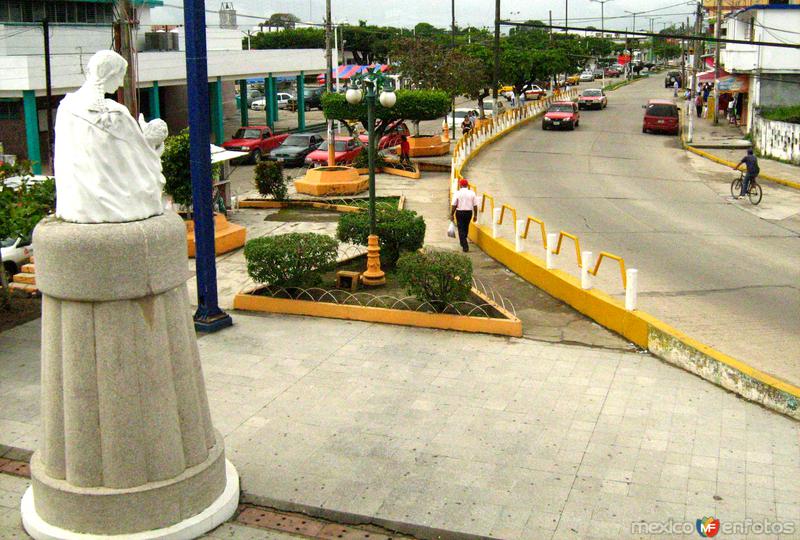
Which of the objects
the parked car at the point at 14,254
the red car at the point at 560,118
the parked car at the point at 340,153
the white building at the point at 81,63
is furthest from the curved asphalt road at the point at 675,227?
the white building at the point at 81,63

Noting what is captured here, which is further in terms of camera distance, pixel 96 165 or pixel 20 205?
pixel 20 205

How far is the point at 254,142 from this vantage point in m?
35.9

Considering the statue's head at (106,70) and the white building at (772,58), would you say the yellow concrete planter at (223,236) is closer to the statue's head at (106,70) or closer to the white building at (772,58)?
the statue's head at (106,70)

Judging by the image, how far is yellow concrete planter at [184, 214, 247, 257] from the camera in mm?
18016

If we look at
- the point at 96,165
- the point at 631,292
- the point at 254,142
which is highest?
the point at 96,165

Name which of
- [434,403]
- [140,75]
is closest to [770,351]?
[434,403]

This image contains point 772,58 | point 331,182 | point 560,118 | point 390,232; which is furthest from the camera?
point 560,118

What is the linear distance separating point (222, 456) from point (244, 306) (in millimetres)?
6280

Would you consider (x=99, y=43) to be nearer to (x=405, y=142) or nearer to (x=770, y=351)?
(x=405, y=142)

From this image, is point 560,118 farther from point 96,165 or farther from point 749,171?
point 96,165

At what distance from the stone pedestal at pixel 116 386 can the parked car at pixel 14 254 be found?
34.4 ft

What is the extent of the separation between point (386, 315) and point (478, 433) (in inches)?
159

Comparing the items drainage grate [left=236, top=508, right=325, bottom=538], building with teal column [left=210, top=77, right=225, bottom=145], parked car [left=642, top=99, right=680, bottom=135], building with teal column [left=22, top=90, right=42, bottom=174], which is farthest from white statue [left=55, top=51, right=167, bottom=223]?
parked car [left=642, top=99, right=680, bottom=135]

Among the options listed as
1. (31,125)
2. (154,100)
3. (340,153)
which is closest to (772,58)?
(340,153)
